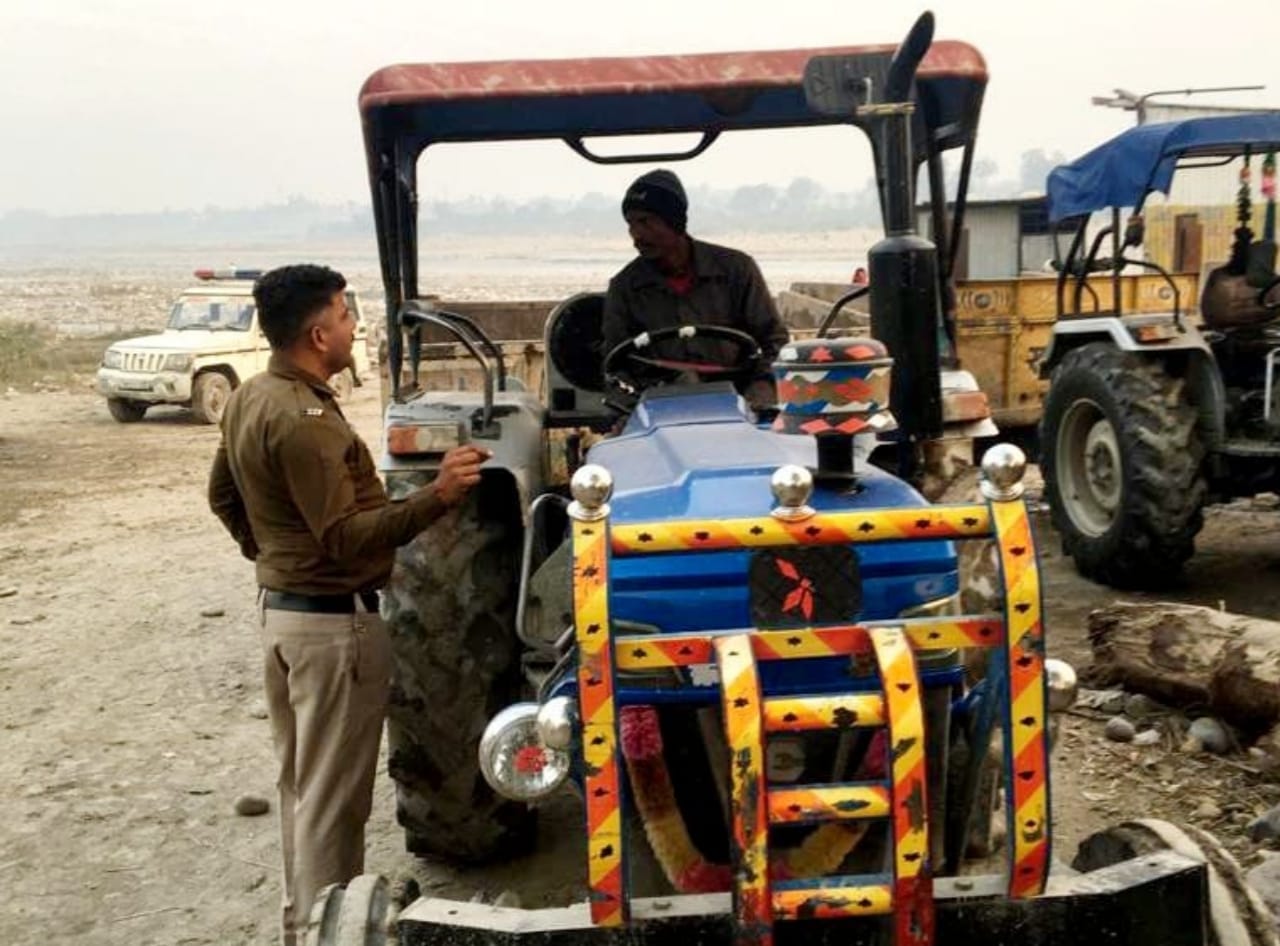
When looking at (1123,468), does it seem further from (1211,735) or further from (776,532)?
(776,532)

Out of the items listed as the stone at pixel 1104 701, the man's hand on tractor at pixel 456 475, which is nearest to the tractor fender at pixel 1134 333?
the stone at pixel 1104 701

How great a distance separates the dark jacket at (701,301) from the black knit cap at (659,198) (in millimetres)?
101

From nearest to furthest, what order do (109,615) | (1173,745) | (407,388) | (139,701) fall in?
(407,388), (1173,745), (139,701), (109,615)

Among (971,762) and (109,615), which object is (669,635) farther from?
(109,615)

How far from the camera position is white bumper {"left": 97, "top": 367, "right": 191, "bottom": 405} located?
57.4 feet

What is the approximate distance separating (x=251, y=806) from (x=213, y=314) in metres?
14.6

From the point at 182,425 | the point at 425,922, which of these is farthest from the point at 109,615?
the point at 182,425

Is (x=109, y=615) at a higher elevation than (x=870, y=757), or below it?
below

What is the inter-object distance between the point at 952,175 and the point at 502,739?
2857 mm

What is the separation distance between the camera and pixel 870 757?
2.91m

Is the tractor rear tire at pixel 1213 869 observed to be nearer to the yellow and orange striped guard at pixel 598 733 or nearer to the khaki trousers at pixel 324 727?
the yellow and orange striped guard at pixel 598 733

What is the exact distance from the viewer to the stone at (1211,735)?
17.1 ft

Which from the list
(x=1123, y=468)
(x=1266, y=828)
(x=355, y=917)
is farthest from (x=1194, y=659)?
(x=355, y=917)

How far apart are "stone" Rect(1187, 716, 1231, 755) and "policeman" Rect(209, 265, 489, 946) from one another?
121 inches
